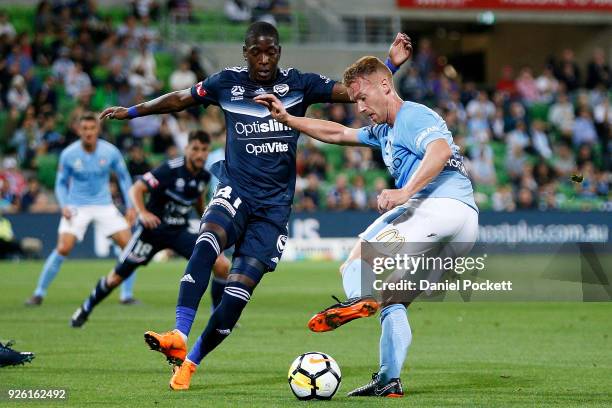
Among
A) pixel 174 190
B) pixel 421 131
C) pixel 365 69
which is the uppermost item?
pixel 174 190

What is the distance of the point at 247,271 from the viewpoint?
8.26 metres

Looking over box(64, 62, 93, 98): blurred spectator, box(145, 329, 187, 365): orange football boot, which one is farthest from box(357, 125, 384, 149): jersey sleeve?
box(64, 62, 93, 98): blurred spectator

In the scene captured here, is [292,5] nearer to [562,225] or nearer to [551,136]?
[551,136]

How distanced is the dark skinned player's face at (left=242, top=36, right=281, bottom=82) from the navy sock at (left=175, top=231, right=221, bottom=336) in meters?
1.28

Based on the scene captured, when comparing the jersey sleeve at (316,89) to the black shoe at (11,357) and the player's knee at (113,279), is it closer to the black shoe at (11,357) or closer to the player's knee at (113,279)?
the black shoe at (11,357)

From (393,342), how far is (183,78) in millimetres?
20047

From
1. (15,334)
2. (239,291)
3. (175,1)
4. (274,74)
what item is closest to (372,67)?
(274,74)

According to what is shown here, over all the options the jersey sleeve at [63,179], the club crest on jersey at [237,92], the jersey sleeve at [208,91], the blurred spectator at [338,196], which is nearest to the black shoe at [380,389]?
the club crest on jersey at [237,92]

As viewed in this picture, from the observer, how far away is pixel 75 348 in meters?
10.7

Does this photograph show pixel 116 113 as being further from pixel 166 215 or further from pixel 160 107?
pixel 166 215

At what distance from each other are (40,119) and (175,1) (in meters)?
6.81

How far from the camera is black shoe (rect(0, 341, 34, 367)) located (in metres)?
9.03

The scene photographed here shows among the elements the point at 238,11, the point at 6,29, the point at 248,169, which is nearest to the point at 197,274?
the point at 248,169

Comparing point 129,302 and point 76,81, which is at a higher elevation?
point 76,81
